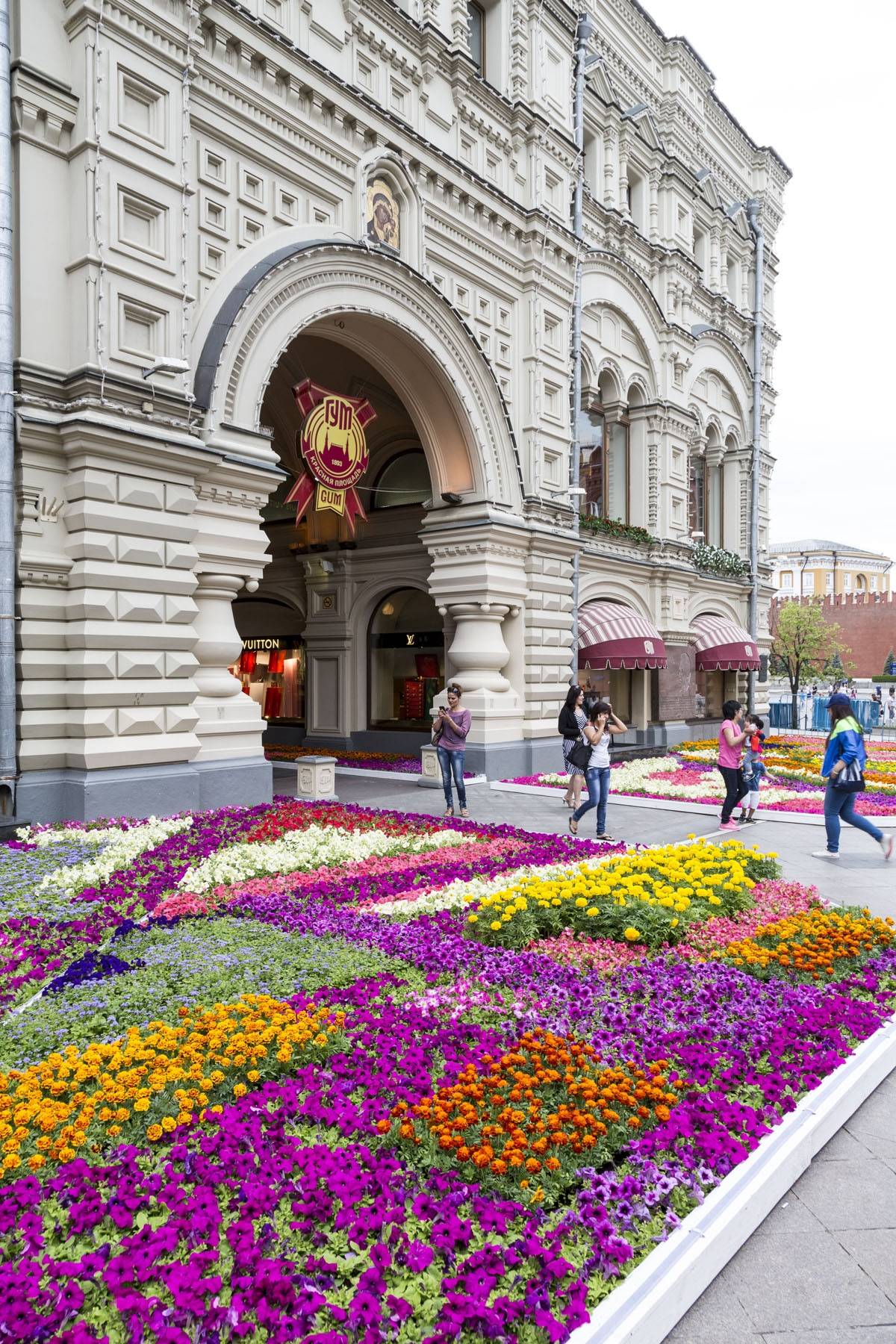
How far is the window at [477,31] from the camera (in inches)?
718

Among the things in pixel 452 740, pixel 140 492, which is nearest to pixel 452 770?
pixel 452 740

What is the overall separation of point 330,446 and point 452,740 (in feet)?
18.9

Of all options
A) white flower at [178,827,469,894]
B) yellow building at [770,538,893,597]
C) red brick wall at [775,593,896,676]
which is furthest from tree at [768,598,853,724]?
yellow building at [770,538,893,597]

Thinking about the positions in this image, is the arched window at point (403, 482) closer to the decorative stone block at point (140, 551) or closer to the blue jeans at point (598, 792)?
the decorative stone block at point (140, 551)

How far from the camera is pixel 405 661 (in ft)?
72.7

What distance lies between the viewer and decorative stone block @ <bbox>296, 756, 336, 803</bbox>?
13.6 meters

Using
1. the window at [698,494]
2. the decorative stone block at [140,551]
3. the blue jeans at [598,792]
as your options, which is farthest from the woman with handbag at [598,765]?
the window at [698,494]

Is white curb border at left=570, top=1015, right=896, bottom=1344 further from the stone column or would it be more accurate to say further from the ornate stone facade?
the stone column

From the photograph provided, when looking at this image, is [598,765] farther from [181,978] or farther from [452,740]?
[181,978]

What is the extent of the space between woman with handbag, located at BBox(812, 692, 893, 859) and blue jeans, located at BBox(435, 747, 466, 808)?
487 cm

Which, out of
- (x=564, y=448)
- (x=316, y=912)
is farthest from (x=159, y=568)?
(x=564, y=448)

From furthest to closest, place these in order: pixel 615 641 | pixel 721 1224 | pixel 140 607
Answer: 1. pixel 615 641
2. pixel 140 607
3. pixel 721 1224

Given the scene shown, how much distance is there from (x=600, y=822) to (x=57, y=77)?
11.8 metres

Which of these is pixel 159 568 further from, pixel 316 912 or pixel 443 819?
pixel 316 912
